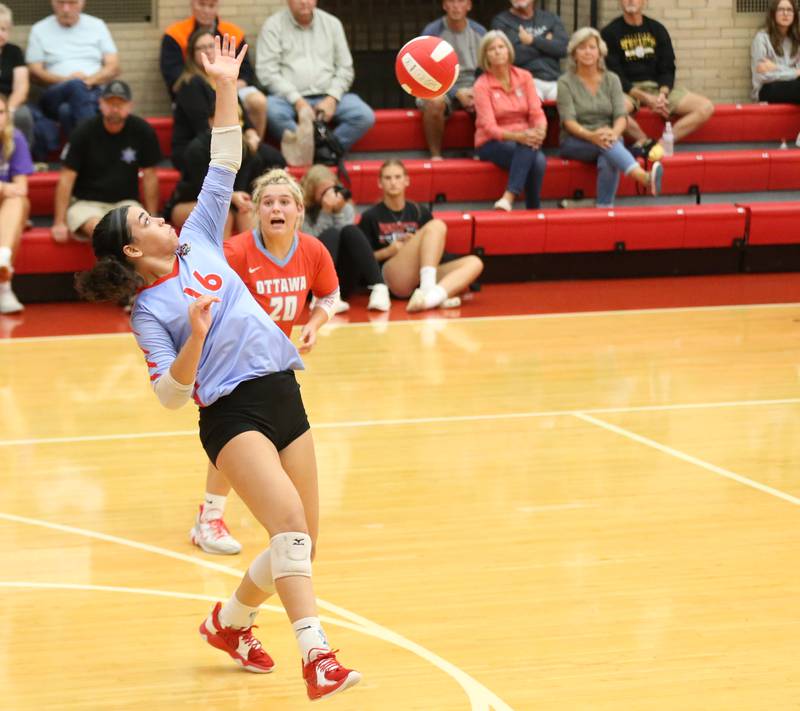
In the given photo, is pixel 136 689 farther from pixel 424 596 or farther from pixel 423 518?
pixel 423 518

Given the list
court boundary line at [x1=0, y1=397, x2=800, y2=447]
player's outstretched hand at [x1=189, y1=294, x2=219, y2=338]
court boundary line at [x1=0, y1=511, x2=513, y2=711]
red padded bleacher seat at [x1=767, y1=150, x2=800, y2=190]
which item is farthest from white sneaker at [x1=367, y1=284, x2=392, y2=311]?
player's outstretched hand at [x1=189, y1=294, x2=219, y2=338]

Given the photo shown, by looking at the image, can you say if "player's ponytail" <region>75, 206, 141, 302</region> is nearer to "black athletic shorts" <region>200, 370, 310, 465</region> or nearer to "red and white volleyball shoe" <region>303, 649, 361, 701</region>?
"black athletic shorts" <region>200, 370, 310, 465</region>

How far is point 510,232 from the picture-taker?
11.0 m

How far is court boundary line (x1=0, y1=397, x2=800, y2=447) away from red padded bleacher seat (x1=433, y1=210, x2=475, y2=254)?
12.6 feet

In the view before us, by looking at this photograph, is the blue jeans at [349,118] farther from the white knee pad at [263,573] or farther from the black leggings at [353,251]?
the white knee pad at [263,573]

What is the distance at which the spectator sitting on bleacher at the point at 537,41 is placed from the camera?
12.3m

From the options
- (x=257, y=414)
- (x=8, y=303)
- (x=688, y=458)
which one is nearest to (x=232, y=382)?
(x=257, y=414)

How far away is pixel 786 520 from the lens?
210 inches

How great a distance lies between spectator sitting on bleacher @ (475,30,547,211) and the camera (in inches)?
445

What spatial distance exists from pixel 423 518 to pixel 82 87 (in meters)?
7.11

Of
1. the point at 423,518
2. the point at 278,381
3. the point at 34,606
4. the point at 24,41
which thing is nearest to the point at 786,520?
the point at 423,518

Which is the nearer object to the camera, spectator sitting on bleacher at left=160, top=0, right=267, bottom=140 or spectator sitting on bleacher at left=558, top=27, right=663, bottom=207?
spectator sitting on bleacher at left=558, top=27, right=663, bottom=207

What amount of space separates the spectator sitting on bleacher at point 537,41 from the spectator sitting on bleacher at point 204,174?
10.1 feet

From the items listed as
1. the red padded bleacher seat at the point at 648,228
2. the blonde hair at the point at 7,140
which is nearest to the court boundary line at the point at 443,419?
the red padded bleacher seat at the point at 648,228
